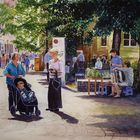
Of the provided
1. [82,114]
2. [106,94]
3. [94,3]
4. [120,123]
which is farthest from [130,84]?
[120,123]

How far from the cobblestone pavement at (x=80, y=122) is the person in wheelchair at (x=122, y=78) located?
1.70 meters

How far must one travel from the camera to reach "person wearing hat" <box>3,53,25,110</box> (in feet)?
44.4

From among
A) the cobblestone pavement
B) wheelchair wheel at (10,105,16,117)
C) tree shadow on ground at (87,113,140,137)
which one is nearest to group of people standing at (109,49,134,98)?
the cobblestone pavement

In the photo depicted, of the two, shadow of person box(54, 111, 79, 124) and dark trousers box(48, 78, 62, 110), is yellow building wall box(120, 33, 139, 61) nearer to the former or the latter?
dark trousers box(48, 78, 62, 110)

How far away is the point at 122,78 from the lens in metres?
18.7

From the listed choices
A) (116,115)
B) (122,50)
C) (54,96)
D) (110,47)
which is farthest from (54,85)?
(110,47)

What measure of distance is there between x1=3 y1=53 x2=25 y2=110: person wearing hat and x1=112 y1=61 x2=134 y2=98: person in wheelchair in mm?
5432

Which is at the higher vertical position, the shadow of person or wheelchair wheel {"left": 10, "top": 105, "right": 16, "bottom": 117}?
wheelchair wheel {"left": 10, "top": 105, "right": 16, "bottom": 117}

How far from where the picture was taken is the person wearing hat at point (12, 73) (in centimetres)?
1353

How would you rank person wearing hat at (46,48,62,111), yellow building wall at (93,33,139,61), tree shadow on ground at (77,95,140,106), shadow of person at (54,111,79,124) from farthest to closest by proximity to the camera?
yellow building wall at (93,33,139,61)
tree shadow on ground at (77,95,140,106)
person wearing hat at (46,48,62,111)
shadow of person at (54,111,79,124)

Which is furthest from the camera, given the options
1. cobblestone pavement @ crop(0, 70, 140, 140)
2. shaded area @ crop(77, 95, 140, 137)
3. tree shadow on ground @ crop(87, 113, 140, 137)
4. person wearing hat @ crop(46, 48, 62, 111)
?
person wearing hat @ crop(46, 48, 62, 111)

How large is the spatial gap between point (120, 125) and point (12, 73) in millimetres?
3247

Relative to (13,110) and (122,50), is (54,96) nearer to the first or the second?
(13,110)

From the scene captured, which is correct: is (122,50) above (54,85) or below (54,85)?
above
